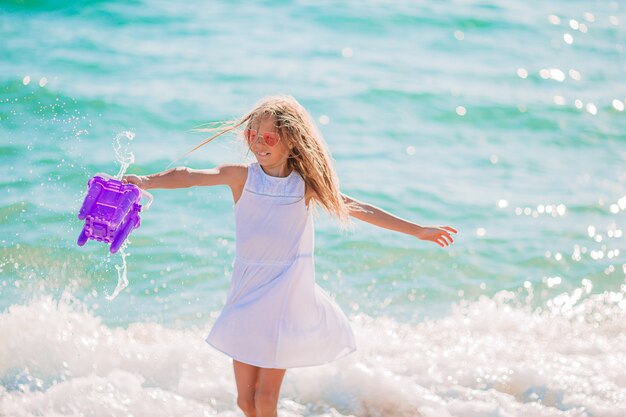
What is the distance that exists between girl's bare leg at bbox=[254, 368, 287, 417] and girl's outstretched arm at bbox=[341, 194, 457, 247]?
0.80m

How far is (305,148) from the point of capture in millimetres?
4180

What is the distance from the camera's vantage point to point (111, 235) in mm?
3906

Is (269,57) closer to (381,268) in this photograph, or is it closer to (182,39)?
(182,39)

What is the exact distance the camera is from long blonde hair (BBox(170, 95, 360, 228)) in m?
4.17

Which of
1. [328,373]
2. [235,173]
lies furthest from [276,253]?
[328,373]

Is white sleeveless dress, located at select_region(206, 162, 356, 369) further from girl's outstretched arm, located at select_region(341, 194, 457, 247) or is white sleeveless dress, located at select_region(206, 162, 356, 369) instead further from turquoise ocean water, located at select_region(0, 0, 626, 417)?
turquoise ocean water, located at select_region(0, 0, 626, 417)

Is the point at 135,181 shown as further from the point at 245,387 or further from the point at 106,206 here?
the point at 245,387

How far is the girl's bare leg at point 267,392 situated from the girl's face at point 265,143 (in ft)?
3.07

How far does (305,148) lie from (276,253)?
48 centimetres

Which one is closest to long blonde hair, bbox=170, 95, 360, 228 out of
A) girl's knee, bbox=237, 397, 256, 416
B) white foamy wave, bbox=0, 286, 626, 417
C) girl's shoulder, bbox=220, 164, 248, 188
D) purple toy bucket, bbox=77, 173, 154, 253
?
girl's shoulder, bbox=220, 164, 248, 188

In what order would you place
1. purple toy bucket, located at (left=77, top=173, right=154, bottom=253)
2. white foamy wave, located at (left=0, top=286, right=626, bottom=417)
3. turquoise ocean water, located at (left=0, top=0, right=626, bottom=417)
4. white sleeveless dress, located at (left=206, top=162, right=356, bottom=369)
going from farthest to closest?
turquoise ocean water, located at (left=0, top=0, right=626, bottom=417), white foamy wave, located at (left=0, top=286, right=626, bottom=417), white sleeveless dress, located at (left=206, top=162, right=356, bottom=369), purple toy bucket, located at (left=77, top=173, right=154, bottom=253)

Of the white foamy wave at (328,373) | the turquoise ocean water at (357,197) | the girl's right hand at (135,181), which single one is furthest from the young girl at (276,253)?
the white foamy wave at (328,373)

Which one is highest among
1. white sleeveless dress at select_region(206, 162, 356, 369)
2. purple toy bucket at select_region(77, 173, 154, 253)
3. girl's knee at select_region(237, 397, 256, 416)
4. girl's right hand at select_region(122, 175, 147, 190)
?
girl's right hand at select_region(122, 175, 147, 190)

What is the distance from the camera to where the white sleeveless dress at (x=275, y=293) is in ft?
13.4
